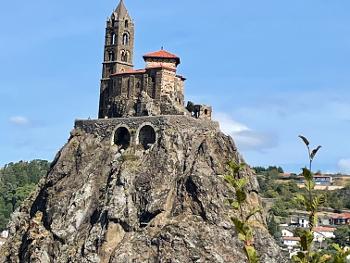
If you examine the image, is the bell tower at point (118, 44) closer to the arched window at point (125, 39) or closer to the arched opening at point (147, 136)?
the arched window at point (125, 39)

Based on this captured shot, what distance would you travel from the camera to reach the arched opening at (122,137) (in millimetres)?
70812

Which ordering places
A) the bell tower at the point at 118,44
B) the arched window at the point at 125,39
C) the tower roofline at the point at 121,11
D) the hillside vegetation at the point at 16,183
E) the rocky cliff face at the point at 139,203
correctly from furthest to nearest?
the hillside vegetation at the point at 16,183, the tower roofline at the point at 121,11, the arched window at the point at 125,39, the bell tower at the point at 118,44, the rocky cliff face at the point at 139,203

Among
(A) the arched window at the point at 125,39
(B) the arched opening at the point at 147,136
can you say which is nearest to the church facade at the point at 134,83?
(A) the arched window at the point at 125,39

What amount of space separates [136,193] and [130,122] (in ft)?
23.2

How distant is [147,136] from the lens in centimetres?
7012

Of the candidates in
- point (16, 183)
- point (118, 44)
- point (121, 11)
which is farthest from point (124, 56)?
point (16, 183)

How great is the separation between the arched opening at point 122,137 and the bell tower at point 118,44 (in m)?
7.66

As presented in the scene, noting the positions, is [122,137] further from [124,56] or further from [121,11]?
[121,11]

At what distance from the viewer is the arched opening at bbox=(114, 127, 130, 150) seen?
70.8 metres

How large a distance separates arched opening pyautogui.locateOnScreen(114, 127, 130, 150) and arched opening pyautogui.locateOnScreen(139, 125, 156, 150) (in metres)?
1.28

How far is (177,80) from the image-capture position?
7281 cm

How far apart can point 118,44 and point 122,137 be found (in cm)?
1049

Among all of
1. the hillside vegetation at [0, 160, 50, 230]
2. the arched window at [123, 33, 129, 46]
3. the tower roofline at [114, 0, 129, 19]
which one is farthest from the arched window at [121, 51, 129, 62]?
the hillside vegetation at [0, 160, 50, 230]

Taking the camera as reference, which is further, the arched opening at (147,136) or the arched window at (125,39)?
the arched window at (125,39)
